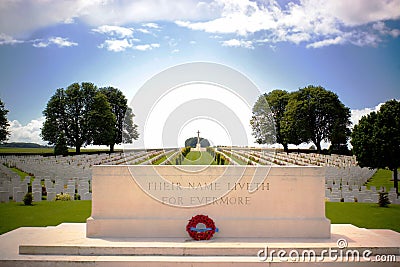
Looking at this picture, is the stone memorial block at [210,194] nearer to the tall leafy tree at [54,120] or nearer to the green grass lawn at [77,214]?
the green grass lawn at [77,214]

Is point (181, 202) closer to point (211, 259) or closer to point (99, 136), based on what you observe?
point (211, 259)

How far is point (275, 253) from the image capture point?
7664 mm

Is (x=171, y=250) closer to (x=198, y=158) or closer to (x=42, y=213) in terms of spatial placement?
(x=42, y=213)

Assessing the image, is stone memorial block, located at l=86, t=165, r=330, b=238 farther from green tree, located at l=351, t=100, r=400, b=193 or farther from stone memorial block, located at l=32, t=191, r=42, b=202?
green tree, located at l=351, t=100, r=400, b=193

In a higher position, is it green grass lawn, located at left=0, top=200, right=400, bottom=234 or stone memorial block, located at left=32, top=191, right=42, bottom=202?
stone memorial block, located at left=32, top=191, right=42, bottom=202

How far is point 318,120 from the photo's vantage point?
48.1 meters

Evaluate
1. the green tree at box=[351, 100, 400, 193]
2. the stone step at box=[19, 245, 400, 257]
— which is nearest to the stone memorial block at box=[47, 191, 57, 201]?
the stone step at box=[19, 245, 400, 257]

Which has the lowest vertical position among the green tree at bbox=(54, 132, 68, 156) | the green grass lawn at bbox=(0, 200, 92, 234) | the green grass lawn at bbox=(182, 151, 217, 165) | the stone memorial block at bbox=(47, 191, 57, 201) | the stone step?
the green grass lawn at bbox=(0, 200, 92, 234)

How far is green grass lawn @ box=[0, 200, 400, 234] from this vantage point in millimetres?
11125

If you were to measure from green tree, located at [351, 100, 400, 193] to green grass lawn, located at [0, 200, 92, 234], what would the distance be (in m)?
14.2

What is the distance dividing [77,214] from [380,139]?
15.2m

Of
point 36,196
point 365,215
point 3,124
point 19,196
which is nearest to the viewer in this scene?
point 365,215

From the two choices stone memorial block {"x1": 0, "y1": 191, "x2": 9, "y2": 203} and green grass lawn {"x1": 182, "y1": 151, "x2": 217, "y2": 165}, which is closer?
stone memorial block {"x1": 0, "y1": 191, "x2": 9, "y2": 203}

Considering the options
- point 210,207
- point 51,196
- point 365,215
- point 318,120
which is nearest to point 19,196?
point 51,196
